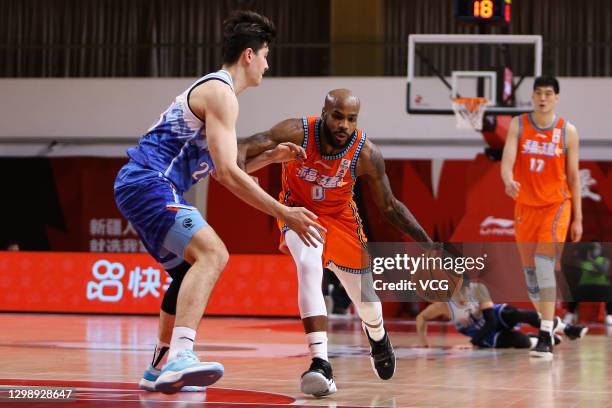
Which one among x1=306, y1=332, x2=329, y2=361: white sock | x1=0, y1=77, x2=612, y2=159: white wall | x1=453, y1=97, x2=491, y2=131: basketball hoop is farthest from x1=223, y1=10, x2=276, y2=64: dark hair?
x1=0, y1=77, x2=612, y2=159: white wall

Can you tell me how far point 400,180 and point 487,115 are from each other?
4.90 m

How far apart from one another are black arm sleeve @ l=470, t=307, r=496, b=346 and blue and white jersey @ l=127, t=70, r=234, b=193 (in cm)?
518

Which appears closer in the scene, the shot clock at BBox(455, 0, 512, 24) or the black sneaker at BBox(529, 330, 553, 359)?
the black sneaker at BBox(529, 330, 553, 359)

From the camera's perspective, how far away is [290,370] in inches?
299

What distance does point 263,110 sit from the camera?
19469mm

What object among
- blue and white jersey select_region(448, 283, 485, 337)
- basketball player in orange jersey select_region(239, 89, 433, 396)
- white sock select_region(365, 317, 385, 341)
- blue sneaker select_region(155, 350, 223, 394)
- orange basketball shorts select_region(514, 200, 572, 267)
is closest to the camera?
blue sneaker select_region(155, 350, 223, 394)

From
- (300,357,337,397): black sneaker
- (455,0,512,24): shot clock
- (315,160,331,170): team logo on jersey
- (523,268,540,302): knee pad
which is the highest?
(455,0,512,24): shot clock

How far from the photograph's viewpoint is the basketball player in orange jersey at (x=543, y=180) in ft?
30.8

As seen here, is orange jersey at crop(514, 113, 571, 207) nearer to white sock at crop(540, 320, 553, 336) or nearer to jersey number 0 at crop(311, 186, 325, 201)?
white sock at crop(540, 320, 553, 336)

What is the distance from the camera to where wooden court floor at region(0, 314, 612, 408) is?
571 centimetres

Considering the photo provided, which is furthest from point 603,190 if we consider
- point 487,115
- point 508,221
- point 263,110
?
point 263,110

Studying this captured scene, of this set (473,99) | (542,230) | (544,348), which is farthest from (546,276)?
(473,99)

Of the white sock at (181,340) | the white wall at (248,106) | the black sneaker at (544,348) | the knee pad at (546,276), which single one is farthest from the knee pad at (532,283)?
the white wall at (248,106)
